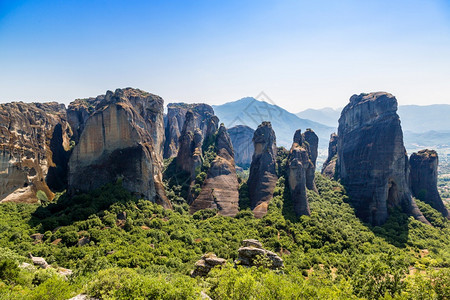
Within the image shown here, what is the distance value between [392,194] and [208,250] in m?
45.5

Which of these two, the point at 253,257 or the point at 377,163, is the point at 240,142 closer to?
the point at 377,163

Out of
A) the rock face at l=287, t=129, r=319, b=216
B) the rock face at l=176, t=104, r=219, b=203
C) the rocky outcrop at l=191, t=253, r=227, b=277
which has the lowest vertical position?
the rocky outcrop at l=191, t=253, r=227, b=277

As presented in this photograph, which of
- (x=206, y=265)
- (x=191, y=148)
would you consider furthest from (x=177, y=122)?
(x=206, y=265)

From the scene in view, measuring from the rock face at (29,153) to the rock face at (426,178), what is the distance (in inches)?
3512

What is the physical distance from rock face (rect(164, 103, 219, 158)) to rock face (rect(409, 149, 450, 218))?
59.2 metres

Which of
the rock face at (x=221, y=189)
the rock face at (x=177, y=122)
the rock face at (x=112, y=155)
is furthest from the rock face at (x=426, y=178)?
the rock face at (x=112, y=155)

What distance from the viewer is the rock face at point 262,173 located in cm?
5269

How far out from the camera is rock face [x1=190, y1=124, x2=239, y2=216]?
172 ft

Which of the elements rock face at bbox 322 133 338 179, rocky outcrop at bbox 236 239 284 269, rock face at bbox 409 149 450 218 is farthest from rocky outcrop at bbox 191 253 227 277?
rock face at bbox 322 133 338 179

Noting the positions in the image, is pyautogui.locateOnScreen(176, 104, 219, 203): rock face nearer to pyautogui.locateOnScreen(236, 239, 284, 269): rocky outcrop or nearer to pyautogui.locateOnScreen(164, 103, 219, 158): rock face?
pyautogui.locateOnScreen(164, 103, 219, 158): rock face

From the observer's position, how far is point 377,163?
55.6 meters

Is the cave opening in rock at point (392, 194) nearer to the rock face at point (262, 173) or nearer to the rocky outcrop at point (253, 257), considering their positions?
the rock face at point (262, 173)

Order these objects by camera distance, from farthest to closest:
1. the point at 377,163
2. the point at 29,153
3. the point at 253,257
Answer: the point at 377,163 → the point at 29,153 → the point at 253,257

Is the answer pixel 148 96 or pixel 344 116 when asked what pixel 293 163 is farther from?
pixel 148 96
